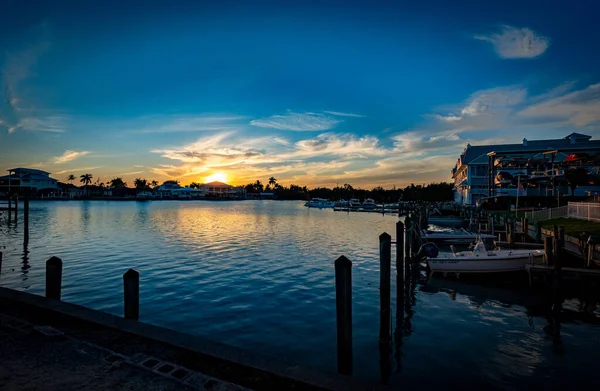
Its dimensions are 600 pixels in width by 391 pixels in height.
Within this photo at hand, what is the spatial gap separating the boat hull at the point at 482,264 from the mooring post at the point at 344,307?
45.3 ft

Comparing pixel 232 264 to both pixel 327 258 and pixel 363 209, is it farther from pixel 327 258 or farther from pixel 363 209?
pixel 363 209

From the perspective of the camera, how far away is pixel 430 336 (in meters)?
11.6

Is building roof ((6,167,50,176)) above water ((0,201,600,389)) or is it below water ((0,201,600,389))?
above

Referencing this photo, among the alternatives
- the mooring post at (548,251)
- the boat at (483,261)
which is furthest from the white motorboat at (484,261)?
the mooring post at (548,251)

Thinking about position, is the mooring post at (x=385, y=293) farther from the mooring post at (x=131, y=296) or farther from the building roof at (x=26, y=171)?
the building roof at (x=26, y=171)

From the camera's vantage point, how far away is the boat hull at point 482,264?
1794 centimetres

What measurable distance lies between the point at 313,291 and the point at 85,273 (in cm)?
1285

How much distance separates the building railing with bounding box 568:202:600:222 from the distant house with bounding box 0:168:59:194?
17580 centimetres

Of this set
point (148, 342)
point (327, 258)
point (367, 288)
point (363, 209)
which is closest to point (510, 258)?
point (367, 288)

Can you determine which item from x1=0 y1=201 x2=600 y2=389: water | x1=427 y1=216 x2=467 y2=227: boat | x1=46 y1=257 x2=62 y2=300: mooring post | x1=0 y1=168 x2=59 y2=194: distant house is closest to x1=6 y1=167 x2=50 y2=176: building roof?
x1=0 y1=168 x2=59 y2=194: distant house

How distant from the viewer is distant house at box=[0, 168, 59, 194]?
156 metres

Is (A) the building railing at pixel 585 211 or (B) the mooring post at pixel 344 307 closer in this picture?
(B) the mooring post at pixel 344 307

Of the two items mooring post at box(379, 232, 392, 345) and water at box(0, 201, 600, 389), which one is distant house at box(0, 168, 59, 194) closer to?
water at box(0, 201, 600, 389)

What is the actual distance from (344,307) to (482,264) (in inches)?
570
